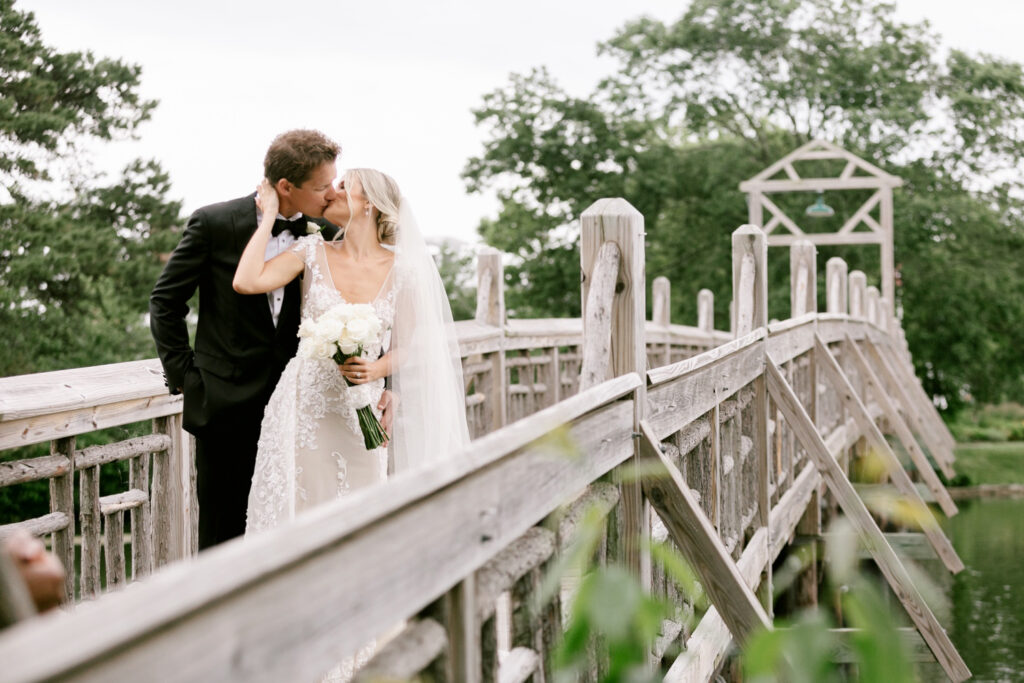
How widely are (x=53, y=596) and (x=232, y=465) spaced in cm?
292

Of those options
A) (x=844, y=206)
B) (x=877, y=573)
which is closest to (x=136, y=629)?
(x=877, y=573)

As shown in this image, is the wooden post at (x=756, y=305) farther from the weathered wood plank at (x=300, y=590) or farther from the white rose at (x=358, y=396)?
the weathered wood plank at (x=300, y=590)

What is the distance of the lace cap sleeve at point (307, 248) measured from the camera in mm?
4152

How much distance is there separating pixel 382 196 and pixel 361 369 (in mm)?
602

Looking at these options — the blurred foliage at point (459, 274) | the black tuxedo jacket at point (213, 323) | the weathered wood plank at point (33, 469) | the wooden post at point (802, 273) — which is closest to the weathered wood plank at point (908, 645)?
the wooden post at point (802, 273)

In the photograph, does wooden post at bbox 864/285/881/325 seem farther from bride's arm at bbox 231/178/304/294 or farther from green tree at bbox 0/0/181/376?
bride's arm at bbox 231/178/304/294

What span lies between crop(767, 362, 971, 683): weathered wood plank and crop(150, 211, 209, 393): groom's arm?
379 cm

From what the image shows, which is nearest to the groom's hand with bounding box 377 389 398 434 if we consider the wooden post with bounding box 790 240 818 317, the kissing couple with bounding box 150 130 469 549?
the kissing couple with bounding box 150 130 469 549

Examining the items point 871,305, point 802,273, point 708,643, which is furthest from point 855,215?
point 708,643

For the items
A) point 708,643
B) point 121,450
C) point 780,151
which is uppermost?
point 780,151

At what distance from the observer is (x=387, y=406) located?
4.28 m

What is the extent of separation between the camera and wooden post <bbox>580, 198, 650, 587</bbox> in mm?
3760

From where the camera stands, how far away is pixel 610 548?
3.56 m

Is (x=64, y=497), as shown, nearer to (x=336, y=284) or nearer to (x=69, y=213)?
(x=336, y=284)
